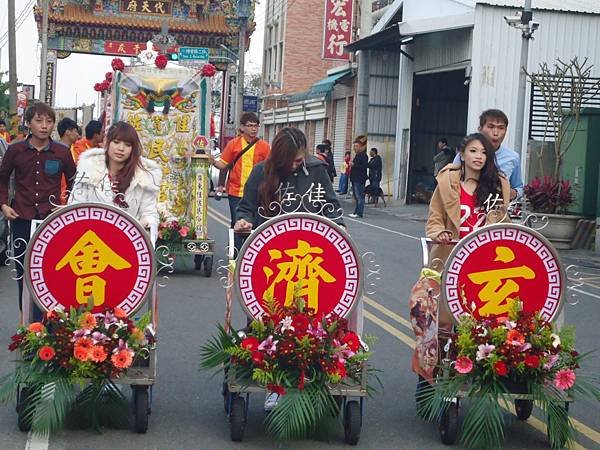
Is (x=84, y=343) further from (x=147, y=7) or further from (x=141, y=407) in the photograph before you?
(x=147, y=7)

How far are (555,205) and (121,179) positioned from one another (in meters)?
15.3

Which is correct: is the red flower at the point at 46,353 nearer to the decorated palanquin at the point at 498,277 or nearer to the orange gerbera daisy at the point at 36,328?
the orange gerbera daisy at the point at 36,328

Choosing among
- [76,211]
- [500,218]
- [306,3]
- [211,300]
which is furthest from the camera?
[306,3]

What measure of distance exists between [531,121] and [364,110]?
12.1 metres

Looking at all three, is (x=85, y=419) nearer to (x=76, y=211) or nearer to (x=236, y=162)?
(x=76, y=211)

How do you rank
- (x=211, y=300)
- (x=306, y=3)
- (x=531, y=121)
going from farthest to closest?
(x=306, y=3)
(x=531, y=121)
(x=211, y=300)

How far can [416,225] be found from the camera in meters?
26.0

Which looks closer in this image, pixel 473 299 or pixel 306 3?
pixel 473 299

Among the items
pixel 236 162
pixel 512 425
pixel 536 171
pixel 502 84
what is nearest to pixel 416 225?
pixel 536 171

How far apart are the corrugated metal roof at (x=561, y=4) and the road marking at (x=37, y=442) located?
76.7 ft

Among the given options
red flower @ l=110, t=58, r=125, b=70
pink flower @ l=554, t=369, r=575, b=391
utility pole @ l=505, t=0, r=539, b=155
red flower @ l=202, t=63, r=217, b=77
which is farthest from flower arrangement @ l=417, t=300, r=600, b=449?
utility pole @ l=505, t=0, r=539, b=155

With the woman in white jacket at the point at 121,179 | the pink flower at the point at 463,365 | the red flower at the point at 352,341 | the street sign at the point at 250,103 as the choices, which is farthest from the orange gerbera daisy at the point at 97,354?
the street sign at the point at 250,103

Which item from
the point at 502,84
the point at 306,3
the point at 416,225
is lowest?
the point at 416,225

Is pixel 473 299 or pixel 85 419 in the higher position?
pixel 473 299
